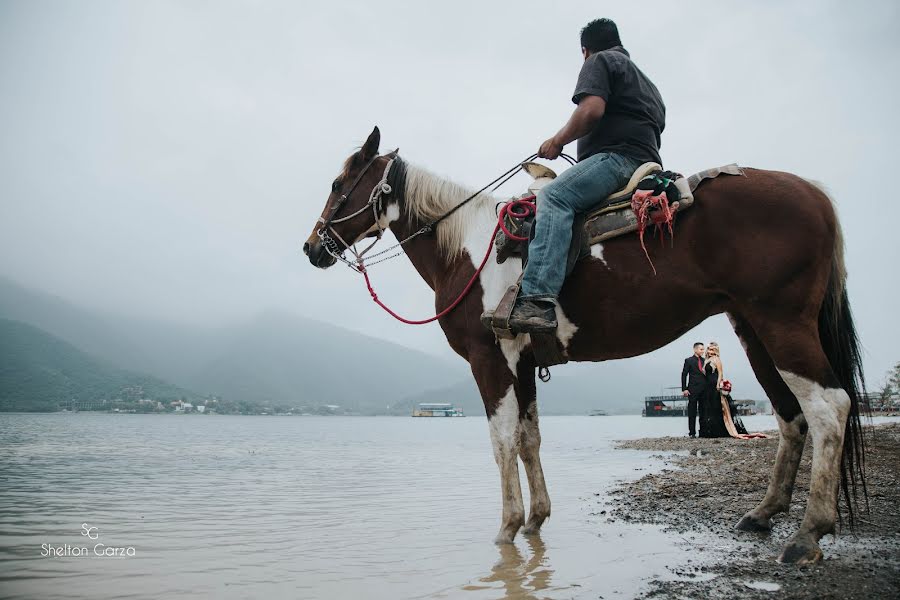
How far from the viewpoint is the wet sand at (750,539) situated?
2.96m

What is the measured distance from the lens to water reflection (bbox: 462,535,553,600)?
10.9 ft

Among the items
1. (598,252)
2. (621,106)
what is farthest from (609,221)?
(621,106)

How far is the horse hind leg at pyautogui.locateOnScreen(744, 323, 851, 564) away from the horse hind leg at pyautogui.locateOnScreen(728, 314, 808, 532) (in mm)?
851

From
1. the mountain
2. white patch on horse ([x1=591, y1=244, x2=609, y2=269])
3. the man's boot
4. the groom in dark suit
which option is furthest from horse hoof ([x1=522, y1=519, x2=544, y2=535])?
the mountain

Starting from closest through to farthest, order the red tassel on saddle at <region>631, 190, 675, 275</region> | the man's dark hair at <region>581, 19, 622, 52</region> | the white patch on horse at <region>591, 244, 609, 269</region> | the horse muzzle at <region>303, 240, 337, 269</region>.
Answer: the red tassel on saddle at <region>631, 190, 675, 275</region>, the white patch on horse at <region>591, 244, 609, 269</region>, the man's dark hair at <region>581, 19, 622, 52</region>, the horse muzzle at <region>303, 240, 337, 269</region>

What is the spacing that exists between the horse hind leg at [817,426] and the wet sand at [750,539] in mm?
150

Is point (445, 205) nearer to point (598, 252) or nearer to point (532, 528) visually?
point (598, 252)

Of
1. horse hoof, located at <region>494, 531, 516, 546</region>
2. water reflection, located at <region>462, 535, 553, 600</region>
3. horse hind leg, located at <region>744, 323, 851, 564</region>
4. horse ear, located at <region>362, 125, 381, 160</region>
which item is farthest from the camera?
horse ear, located at <region>362, 125, 381, 160</region>

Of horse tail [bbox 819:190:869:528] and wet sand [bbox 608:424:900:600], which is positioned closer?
wet sand [bbox 608:424:900:600]

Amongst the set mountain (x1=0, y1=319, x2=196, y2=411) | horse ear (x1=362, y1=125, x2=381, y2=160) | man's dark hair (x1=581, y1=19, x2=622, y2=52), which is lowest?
mountain (x1=0, y1=319, x2=196, y2=411)

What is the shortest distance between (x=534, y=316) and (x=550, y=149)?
1.48 m

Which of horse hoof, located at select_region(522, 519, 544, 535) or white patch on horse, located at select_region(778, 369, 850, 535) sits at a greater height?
white patch on horse, located at select_region(778, 369, 850, 535)

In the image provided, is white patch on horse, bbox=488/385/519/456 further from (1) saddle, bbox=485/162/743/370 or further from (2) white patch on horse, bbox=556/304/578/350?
(2) white patch on horse, bbox=556/304/578/350

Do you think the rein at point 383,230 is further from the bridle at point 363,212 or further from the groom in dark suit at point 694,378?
the groom in dark suit at point 694,378
